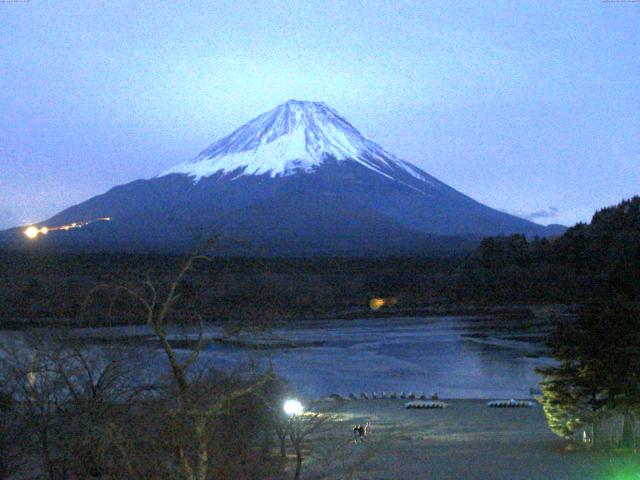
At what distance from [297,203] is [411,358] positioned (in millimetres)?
80690

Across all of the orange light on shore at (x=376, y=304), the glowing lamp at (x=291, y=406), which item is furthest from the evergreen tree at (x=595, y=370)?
the orange light on shore at (x=376, y=304)

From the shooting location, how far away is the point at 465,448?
15.4 m

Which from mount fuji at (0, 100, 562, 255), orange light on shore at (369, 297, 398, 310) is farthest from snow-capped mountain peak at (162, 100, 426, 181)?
orange light on shore at (369, 297, 398, 310)

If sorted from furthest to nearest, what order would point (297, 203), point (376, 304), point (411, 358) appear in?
point (297, 203) < point (376, 304) < point (411, 358)

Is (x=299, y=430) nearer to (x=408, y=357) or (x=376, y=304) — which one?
(x=408, y=357)

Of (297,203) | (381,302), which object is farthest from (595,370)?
(297,203)

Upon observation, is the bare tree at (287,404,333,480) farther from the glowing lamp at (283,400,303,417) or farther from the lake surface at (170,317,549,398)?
the lake surface at (170,317,549,398)

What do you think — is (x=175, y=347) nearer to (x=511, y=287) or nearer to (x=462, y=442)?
(x=462, y=442)

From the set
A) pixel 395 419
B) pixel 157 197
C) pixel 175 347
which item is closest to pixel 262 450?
pixel 395 419

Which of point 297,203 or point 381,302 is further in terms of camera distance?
point 297,203

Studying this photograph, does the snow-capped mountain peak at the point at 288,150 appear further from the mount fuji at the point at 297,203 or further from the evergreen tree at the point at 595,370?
the evergreen tree at the point at 595,370

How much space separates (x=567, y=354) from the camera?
47.8 ft

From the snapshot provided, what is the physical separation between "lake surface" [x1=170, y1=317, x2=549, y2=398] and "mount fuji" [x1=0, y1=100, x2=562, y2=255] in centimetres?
4191

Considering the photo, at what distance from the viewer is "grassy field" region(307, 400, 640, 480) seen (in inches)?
508
